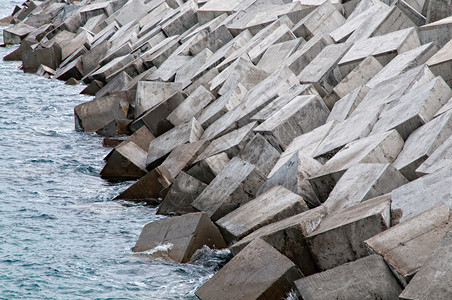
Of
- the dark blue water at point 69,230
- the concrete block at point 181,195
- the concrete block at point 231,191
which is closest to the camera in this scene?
the dark blue water at point 69,230

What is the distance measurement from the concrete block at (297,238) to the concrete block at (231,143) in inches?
119

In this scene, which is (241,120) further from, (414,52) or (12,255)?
(12,255)

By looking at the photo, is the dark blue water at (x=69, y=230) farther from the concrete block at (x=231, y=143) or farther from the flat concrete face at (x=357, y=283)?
the flat concrete face at (x=357, y=283)

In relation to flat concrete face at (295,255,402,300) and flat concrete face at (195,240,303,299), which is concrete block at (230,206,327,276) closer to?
flat concrete face at (195,240,303,299)

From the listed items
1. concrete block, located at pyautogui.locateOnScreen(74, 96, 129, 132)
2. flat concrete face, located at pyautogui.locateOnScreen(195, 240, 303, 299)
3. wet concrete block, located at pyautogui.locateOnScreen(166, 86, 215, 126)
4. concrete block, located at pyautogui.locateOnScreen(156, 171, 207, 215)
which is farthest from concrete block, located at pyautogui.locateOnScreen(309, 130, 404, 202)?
concrete block, located at pyautogui.locateOnScreen(74, 96, 129, 132)

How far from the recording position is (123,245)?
Answer: 7711 mm

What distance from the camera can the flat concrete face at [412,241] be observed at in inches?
187

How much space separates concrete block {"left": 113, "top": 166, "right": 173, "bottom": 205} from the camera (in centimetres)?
916

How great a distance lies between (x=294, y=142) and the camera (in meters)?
8.57

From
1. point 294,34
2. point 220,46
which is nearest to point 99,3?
point 220,46

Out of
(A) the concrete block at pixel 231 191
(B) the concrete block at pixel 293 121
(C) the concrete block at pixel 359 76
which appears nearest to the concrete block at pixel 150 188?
(A) the concrete block at pixel 231 191

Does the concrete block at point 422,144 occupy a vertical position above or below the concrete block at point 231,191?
above

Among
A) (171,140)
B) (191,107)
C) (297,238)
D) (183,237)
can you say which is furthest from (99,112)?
(297,238)

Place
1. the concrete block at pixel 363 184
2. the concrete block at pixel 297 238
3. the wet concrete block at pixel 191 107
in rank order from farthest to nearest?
the wet concrete block at pixel 191 107, the concrete block at pixel 363 184, the concrete block at pixel 297 238
